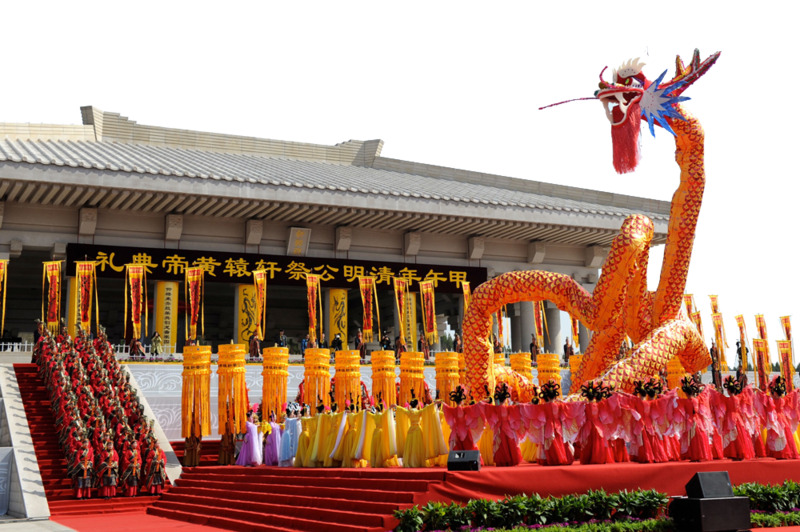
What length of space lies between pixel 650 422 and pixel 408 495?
3035 mm

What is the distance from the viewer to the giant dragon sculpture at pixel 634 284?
11.0 m

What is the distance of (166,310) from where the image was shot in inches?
757

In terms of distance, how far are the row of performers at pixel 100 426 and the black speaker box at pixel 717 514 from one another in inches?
302

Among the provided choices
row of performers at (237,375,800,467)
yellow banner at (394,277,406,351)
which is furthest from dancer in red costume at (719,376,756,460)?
yellow banner at (394,277,406,351)

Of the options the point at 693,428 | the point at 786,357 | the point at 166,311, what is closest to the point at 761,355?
the point at 786,357

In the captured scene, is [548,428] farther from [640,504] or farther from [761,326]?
[761,326]

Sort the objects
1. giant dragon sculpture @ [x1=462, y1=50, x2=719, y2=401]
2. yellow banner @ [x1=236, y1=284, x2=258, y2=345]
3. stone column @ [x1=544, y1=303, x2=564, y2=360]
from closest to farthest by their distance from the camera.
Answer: giant dragon sculpture @ [x1=462, y1=50, x2=719, y2=401] → yellow banner @ [x1=236, y1=284, x2=258, y2=345] → stone column @ [x1=544, y1=303, x2=564, y2=360]

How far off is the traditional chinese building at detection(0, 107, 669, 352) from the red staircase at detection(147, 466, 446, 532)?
25.3 ft

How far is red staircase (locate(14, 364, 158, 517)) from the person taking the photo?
1102cm

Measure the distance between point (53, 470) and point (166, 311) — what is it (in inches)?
305

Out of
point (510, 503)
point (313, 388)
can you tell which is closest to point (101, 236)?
point (313, 388)

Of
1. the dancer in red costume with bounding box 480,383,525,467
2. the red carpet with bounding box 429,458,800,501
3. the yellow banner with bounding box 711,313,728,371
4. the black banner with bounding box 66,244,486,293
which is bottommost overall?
the red carpet with bounding box 429,458,800,501

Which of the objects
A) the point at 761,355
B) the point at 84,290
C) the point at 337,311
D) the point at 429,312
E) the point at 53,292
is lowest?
the point at 761,355

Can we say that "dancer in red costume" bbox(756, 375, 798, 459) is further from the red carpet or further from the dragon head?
the dragon head
